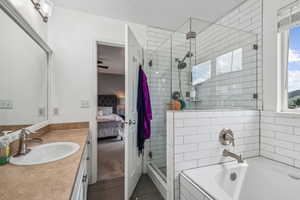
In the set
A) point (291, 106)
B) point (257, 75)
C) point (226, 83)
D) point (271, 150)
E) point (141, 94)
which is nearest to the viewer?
point (291, 106)

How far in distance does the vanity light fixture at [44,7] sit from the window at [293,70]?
2.72 meters

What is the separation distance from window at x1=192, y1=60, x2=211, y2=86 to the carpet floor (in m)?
1.98

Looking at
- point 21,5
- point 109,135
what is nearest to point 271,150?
point 21,5

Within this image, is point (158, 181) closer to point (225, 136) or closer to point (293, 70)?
point (225, 136)

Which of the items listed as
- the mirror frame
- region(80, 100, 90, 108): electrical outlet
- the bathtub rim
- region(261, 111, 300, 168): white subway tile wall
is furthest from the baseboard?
the mirror frame

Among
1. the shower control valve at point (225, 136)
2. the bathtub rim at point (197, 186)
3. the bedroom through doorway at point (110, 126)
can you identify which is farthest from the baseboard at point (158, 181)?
the shower control valve at point (225, 136)

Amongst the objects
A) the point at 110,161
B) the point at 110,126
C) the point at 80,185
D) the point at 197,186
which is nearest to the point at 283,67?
the point at 197,186

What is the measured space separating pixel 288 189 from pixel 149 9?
2.47 metres

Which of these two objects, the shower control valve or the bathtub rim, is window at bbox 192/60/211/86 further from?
the bathtub rim

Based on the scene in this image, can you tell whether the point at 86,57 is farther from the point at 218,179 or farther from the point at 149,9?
the point at 218,179

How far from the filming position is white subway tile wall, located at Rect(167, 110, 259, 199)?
1244 millimetres

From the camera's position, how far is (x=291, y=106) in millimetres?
1365

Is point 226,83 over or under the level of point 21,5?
under

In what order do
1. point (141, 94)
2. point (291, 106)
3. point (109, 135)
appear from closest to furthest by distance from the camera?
point (291, 106), point (141, 94), point (109, 135)
